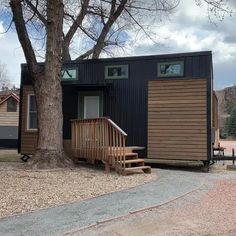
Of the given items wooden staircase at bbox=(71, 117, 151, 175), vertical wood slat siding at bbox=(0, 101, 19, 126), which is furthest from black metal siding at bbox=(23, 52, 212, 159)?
vertical wood slat siding at bbox=(0, 101, 19, 126)

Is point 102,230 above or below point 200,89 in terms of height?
below

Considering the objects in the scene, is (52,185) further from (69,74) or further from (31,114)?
(31,114)

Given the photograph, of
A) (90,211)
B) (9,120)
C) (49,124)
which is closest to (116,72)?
(49,124)

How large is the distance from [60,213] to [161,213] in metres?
1.72

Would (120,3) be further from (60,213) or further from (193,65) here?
(60,213)

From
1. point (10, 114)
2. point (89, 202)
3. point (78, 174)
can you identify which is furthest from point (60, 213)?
point (10, 114)

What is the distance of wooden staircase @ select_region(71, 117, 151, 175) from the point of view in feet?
42.5

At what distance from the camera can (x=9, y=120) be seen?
3469cm

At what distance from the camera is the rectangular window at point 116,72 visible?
16.7 metres

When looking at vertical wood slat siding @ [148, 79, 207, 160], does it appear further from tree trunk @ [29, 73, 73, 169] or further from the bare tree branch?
the bare tree branch

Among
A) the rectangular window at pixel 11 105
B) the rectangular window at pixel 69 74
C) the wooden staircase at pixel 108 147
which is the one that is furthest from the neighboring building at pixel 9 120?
the wooden staircase at pixel 108 147

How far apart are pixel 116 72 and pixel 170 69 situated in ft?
6.66

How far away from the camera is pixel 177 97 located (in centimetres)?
1571

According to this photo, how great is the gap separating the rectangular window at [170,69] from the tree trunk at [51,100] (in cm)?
362
